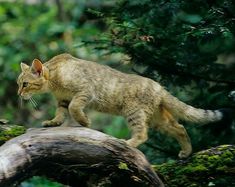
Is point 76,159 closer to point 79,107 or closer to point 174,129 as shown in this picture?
point 79,107

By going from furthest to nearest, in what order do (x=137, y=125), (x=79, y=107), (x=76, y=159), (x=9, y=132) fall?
(x=137, y=125)
(x=79, y=107)
(x=9, y=132)
(x=76, y=159)

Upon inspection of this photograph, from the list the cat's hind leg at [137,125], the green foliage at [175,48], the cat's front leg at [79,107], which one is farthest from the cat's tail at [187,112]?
the cat's front leg at [79,107]

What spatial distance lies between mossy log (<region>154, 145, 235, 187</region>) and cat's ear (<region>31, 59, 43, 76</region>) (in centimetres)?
163

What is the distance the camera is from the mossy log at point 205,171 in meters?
6.04

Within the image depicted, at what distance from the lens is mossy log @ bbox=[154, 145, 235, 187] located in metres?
6.04

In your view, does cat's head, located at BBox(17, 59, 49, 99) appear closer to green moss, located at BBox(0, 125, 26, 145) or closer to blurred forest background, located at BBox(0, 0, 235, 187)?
green moss, located at BBox(0, 125, 26, 145)

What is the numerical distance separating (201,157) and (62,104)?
162cm

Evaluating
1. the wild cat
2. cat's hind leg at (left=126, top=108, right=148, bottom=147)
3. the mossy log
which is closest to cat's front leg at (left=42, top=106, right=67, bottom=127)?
the wild cat

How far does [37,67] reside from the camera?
661cm

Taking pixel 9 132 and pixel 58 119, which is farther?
pixel 58 119

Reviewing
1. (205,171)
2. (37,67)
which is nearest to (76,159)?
(205,171)

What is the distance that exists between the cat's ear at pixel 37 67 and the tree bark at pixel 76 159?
3.47ft

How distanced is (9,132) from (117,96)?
125cm

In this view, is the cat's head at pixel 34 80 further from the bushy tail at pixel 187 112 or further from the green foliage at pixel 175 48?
the bushy tail at pixel 187 112
